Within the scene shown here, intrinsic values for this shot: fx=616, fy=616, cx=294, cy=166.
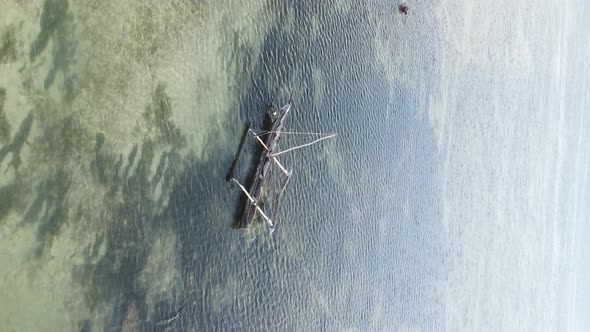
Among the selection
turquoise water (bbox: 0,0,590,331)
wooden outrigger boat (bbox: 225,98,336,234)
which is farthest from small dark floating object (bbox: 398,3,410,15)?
wooden outrigger boat (bbox: 225,98,336,234)

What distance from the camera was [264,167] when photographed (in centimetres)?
132

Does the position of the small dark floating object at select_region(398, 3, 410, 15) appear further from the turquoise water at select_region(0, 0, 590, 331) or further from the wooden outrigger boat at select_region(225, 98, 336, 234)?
the wooden outrigger boat at select_region(225, 98, 336, 234)

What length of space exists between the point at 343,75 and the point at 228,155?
0.48 meters

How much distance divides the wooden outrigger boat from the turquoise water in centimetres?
3

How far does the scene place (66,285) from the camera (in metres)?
1.00

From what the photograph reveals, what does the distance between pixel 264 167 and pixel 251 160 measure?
0.13 feet

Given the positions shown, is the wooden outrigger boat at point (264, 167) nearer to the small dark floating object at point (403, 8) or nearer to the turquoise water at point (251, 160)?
the turquoise water at point (251, 160)

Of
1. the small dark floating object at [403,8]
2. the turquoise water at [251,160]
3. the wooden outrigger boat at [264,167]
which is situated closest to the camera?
the turquoise water at [251,160]

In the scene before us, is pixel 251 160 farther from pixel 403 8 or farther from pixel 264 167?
pixel 403 8

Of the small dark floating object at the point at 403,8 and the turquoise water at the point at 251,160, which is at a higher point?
the small dark floating object at the point at 403,8

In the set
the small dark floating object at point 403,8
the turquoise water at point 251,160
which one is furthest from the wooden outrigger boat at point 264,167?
the small dark floating object at point 403,8

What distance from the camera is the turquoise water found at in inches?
38.1

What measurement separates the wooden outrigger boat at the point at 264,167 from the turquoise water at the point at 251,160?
26 millimetres

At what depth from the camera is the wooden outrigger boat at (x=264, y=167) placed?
1.29 meters
